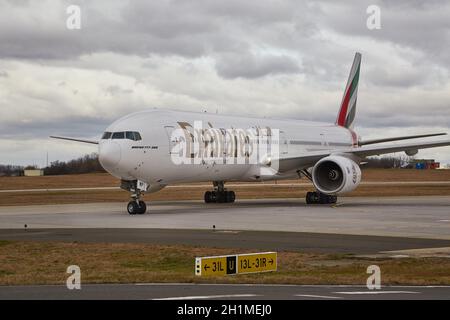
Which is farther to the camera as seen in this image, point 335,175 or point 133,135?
point 335,175

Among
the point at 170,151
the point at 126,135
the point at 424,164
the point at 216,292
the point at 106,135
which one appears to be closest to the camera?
the point at 216,292

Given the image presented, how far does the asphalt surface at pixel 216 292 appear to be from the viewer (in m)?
13.4

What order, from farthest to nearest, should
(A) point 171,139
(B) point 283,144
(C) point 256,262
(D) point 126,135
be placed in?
(B) point 283,144, (A) point 171,139, (D) point 126,135, (C) point 256,262

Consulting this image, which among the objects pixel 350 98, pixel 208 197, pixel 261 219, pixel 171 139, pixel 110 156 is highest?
pixel 350 98

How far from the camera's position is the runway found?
28250mm

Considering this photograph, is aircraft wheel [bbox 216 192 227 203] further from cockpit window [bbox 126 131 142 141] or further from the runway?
cockpit window [bbox 126 131 142 141]

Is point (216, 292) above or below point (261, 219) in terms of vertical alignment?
below

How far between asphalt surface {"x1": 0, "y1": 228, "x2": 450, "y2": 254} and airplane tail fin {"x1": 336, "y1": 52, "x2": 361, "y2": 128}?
3121 centimetres

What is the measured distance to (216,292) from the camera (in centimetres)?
1413

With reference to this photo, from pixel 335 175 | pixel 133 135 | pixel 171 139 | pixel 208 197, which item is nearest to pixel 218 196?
pixel 208 197

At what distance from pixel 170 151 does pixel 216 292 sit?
2389 cm

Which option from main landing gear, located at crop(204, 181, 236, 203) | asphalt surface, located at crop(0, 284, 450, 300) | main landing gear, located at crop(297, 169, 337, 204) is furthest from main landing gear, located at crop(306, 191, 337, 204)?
asphalt surface, located at crop(0, 284, 450, 300)

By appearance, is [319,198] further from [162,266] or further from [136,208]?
[162,266]
